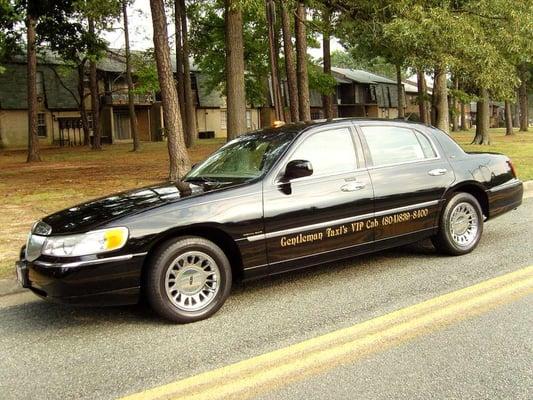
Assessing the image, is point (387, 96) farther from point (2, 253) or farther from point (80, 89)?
point (2, 253)

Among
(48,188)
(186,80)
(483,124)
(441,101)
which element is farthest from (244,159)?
(186,80)

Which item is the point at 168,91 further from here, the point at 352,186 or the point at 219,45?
the point at 219,45

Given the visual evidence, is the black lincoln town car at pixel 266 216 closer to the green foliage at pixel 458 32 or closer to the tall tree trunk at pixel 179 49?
the green foliage at pixel 458 32

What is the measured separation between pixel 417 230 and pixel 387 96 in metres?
56.7

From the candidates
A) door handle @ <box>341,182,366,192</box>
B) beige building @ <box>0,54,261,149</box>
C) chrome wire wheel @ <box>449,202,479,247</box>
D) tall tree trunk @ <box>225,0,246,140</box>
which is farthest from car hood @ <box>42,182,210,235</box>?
beige building @ <box>0,54,261,149</box>

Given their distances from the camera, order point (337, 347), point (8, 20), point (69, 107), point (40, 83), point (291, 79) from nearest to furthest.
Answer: point (337, 347) → point (8, 20) → point (291, 79) → point (40, 83) → point (69, 107)

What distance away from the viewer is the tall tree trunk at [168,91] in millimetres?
11203

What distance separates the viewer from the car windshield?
203 inches

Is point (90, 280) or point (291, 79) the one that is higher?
point (291, 79)

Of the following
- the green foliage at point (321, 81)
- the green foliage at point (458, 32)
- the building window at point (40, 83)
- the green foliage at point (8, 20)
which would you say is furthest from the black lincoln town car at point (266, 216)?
the building window at point (40, 83)

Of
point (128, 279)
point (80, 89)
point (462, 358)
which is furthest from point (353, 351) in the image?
point (80, 89)

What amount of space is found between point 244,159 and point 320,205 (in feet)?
3.19

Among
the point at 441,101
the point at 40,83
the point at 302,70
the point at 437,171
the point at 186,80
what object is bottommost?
the point at 437,171

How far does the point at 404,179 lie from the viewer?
224 inches
